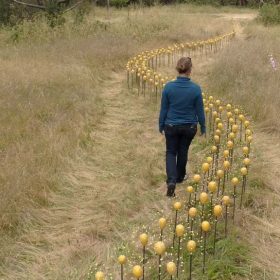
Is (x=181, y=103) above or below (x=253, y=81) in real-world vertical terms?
above

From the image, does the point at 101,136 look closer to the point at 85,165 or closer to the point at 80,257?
the point at 85,165

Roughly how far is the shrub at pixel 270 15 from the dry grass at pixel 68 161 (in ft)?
48.2

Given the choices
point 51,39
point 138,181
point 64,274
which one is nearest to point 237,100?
point 138,181

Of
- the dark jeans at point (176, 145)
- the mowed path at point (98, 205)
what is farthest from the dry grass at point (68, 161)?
the dark jeans at point (176, 145)

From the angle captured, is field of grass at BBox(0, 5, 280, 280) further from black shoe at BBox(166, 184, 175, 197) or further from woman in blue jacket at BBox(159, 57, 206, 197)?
woman in blue jacket at BBox(159, 57, 206, 197)

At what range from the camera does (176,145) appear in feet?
16.9

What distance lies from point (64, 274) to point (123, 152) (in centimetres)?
312

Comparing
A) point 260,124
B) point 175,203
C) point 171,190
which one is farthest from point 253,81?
point 175,203

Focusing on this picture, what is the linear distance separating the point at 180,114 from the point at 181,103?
14 cm

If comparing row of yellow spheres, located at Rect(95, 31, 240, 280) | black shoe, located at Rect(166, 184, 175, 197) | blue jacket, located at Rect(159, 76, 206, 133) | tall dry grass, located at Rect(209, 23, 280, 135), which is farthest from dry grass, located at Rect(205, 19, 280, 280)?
blue jacket, located at Rect(159, 76, 206, 133)

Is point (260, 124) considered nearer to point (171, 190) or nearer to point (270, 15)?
point (171, 190)

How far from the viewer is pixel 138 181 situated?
5.45m

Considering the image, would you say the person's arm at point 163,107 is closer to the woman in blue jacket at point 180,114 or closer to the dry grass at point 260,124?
the woman in blue jacket at point 180,114

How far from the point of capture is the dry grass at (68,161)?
160 inches
